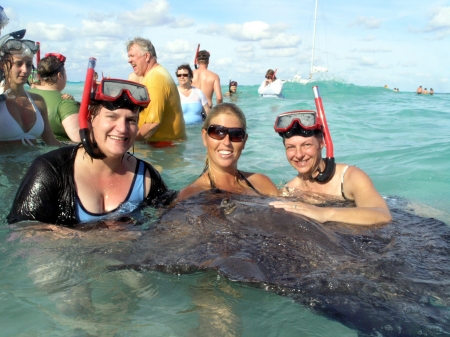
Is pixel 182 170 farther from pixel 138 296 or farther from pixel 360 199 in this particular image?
pixel 138 296

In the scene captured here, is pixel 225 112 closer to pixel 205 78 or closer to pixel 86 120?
pixel 86 120

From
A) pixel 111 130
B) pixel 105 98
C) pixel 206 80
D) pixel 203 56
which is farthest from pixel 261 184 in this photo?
pixel 203 56

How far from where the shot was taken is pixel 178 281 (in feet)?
9.58

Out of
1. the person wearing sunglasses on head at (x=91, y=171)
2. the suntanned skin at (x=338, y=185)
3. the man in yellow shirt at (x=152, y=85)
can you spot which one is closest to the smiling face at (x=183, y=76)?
the man in yellow shirt at (x=152, y=85)

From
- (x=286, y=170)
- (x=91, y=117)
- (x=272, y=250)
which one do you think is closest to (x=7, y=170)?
(x=91, y=117)

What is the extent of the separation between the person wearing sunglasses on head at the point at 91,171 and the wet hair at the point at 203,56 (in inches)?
377

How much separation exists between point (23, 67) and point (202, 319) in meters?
4.35

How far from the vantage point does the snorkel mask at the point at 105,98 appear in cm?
336

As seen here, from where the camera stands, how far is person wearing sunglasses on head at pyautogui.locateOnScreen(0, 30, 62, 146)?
5340 mm

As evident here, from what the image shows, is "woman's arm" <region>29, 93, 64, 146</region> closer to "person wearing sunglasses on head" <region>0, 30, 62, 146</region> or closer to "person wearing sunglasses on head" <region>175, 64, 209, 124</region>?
"person wearing sunglasses on head" <region>0, 30, 62, 146</region>

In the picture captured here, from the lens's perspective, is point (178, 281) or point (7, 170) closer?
point (178, 281)

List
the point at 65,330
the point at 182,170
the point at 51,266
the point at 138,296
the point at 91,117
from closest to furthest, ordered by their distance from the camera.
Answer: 1. the point at 65,330
2. the point at 138,296
3. the point at 51,266
4. the point at 91,117
5. the point at 182,170

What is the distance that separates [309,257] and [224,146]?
170cm

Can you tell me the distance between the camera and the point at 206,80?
12.9 meters
